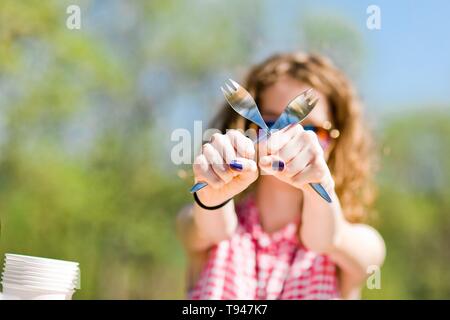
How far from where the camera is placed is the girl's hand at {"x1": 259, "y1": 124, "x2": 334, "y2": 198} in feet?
3.36

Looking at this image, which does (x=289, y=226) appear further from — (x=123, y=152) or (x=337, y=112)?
(x=123, y=152)

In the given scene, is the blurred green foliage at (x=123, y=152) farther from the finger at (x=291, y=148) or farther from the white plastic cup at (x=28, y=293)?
the finger at (x=291, y=148)

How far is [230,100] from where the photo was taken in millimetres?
1027

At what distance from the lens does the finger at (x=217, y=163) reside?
1.05 metres

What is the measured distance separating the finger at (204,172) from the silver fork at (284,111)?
31mm

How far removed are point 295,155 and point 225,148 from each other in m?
0.13

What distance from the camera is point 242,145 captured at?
103 centimetres

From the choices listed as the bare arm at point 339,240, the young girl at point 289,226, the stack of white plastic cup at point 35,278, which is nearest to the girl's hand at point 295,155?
the young girl at point 289,226

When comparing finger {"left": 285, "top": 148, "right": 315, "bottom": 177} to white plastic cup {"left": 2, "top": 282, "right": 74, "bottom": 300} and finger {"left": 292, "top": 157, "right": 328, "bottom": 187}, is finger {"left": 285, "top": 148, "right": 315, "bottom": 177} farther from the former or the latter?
white plastic cup {"left": 2, "top": 282, "right": 74, "bottom": 300}

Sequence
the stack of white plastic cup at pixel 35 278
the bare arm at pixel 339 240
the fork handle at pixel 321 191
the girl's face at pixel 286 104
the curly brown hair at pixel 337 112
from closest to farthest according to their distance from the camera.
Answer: the fork handle at pixel 321 191, the stack of white plastic cup at pixel 35 278, the bare arm at pixel 339 240, the girl's face at pixel 286 104, the curly brown hair at pixel 337 112

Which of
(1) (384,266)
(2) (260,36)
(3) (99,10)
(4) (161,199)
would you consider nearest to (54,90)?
(3) (99,10)

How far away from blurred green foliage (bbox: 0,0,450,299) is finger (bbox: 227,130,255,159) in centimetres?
174

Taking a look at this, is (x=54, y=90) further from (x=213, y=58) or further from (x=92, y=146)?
(x=213, y=58)

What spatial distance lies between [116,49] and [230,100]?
196cm
